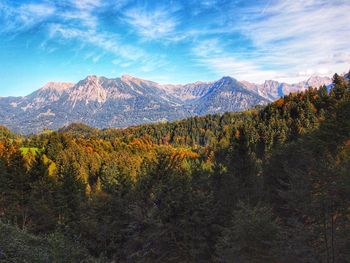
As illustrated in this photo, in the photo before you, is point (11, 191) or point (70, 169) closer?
point (11, 191)

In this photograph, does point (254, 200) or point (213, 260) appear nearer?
point (213, 260)

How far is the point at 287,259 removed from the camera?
17125 millimetres

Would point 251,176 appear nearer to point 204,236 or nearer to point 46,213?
point 204,236

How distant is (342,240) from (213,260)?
1341cm

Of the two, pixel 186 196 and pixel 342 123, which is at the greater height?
pixel 342 123

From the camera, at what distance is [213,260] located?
1051 inches

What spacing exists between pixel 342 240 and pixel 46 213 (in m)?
36.0

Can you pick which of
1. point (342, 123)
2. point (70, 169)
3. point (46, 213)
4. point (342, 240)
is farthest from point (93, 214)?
point (342, 123)

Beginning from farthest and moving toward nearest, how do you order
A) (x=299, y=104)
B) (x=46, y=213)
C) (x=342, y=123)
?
(x=299, y=104), (x=342, y=123), (x=46, y=213)

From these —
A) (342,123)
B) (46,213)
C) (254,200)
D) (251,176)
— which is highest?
(342,123)

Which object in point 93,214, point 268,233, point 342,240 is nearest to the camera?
point 342,240

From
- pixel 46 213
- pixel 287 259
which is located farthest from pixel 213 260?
pixel 46 213

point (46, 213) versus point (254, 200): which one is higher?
point (254, 200)

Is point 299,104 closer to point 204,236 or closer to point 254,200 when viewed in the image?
point 254,200
